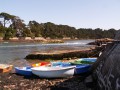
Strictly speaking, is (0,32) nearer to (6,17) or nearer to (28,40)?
(28,40)

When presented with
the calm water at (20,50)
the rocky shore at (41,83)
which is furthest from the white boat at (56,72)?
the calm water at (20,50)

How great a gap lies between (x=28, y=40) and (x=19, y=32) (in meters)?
11.1

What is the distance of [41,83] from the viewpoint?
20.4 meters

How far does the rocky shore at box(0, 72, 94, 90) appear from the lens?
18625mm

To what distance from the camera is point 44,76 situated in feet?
72.6

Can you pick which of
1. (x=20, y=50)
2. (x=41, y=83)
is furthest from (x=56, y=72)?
(x=20, y=50)

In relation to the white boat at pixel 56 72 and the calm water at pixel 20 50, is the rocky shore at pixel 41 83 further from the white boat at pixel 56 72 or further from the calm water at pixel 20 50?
the calm water at pixel 20 50

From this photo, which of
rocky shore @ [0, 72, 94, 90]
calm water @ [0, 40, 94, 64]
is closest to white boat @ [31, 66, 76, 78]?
rocky shore @ [0, 72, 94, 90]

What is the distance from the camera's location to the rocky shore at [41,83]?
18625 mm

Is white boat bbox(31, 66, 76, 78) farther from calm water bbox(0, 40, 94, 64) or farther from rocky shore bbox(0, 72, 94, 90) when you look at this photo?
calm water bbox(0, 40, 94, 64)

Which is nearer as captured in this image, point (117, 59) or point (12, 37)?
point (117, 59)

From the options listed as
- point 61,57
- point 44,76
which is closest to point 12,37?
point 61,57

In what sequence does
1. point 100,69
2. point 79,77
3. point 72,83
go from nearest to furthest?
point 100,69 → point 72,83 → point 79,77

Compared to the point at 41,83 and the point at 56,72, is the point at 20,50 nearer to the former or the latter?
the point at 56,72
